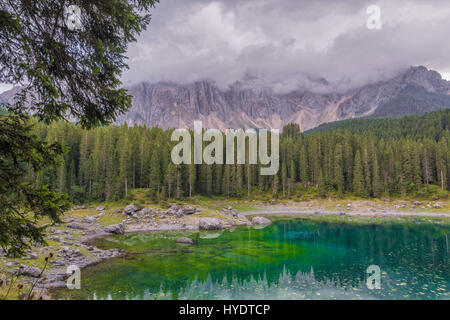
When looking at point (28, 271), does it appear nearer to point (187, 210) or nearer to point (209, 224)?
point (209, 224)

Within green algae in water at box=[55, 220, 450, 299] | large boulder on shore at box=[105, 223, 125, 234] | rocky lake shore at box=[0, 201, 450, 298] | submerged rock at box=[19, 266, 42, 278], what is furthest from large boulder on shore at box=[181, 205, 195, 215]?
submerged rock at box=[19, 266, 42, 278]

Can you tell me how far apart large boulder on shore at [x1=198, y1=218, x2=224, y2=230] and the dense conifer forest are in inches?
680

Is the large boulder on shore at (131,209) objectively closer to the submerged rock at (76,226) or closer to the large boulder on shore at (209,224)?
the submerged rock at (76,226)

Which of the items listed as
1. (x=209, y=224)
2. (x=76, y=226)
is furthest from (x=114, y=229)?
(x=209, y=224)

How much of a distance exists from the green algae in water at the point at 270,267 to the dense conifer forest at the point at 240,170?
30.3 m

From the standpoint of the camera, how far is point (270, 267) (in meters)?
23.3

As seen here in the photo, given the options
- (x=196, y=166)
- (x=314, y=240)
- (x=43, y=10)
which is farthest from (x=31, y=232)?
(x=196, y=166)

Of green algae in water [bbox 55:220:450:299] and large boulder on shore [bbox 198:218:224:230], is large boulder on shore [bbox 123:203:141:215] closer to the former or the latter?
green algae in water [bbox 55:220:450:299]

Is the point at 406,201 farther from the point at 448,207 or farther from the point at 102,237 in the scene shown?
the point at 102,237

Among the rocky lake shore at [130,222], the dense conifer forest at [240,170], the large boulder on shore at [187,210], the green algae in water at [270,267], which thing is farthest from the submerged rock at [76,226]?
the dense conifer forest at [240,170]

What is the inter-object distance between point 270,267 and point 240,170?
58731mm

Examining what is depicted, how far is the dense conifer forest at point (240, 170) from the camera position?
6284 cm

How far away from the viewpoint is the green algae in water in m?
17.1

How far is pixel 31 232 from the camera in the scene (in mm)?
5801
